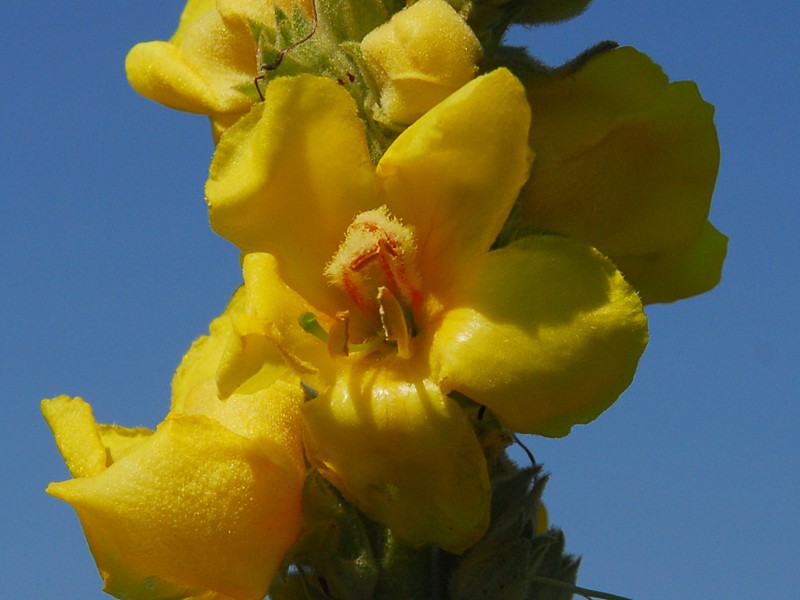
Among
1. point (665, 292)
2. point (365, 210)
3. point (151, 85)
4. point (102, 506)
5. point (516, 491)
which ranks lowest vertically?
point (102, 506)

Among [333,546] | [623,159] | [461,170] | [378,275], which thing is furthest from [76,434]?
[623,159]

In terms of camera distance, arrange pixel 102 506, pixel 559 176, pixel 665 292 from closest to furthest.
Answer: pixel 102 506 → pixel 559 176 → pixel 665 292

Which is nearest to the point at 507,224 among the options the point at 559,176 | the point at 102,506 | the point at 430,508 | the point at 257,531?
the point at 559,176

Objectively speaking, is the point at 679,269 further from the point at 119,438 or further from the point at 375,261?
the point at 119,438

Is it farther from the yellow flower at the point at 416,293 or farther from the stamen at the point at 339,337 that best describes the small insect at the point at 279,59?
the stamen at the point at 339,337

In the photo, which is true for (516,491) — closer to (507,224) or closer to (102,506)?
(507,224)

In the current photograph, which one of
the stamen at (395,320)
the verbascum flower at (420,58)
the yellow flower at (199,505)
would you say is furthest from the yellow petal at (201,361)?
the verbascum flower at (420,58)

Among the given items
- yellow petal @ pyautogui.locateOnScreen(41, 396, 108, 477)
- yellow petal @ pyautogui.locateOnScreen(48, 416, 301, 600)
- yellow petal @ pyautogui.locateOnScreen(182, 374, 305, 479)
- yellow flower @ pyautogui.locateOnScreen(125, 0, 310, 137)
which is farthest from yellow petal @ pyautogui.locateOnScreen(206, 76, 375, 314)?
yellow petal @ pyautogui.locateOnScreen(41, 396, 108, 477)
